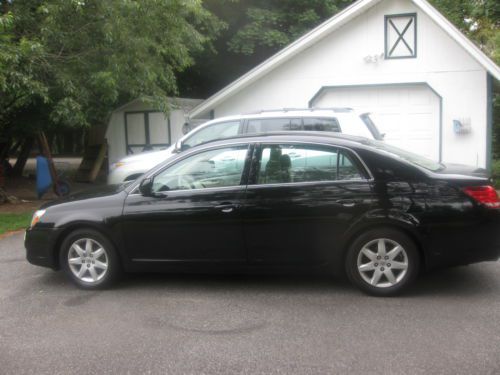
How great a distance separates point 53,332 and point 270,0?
1504cm

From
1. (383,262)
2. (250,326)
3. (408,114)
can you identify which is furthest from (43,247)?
(408,114)

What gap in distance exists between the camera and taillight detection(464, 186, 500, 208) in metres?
5.13

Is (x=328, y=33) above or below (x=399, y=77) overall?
above

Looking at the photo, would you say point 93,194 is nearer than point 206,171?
No

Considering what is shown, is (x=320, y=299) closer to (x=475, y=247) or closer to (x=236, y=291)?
(x=236, y=291)

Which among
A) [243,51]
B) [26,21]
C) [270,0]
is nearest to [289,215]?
[26,21]

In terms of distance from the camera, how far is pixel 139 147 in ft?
54.4

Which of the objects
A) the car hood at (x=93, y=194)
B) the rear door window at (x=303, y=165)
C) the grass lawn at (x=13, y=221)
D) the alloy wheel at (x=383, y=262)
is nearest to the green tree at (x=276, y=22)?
the grass lawn at (x=13, y=221)

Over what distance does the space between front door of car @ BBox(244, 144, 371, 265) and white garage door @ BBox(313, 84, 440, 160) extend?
26.4 ft

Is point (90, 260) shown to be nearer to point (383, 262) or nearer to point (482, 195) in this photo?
point (383, 262)

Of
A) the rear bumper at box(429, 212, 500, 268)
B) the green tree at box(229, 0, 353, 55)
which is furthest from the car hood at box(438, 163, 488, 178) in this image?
the green tree at box(229, 0, 353, 55)

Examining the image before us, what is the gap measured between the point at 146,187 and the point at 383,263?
8.08 feet

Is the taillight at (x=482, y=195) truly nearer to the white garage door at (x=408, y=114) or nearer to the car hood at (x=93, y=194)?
the car hood at (x=93, y=194)

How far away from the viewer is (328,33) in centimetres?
1366
